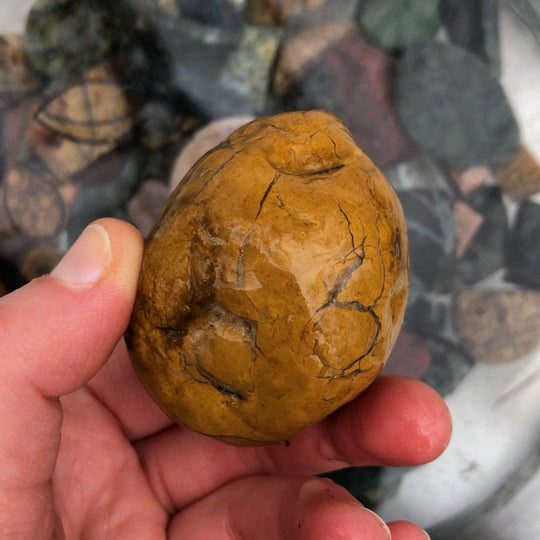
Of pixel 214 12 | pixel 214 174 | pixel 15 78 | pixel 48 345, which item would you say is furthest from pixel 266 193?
pixel 15 78

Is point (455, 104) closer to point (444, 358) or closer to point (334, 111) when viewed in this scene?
point (334, 111)

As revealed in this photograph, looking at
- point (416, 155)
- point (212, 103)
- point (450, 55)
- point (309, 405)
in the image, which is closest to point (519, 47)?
point (450, 55)

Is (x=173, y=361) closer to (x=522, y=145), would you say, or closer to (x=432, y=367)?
(x=432, y=367)

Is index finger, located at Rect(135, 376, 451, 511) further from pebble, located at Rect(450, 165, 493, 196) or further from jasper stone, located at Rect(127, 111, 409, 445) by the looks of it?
pebble, located at Rect(450, 165, 493, 196)

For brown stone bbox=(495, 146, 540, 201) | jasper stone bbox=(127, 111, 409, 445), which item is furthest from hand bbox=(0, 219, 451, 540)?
brown stone bbox=(495, 146, 540, 201)

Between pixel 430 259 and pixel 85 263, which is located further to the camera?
pixel 430 259

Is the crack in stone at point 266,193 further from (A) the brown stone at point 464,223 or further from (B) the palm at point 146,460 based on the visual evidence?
(A) the brown stone at point 464,223
